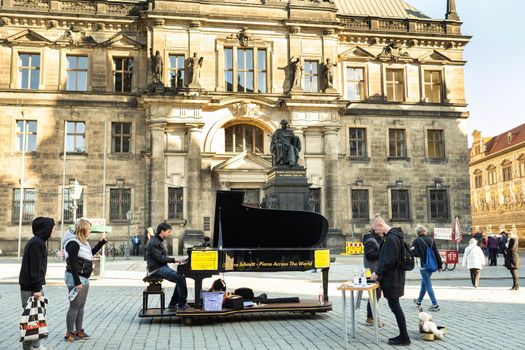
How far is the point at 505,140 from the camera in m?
74.1

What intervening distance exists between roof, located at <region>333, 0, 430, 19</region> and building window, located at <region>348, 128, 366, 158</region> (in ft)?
30.8

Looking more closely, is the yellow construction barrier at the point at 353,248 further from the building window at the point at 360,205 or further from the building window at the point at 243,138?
the building window at the point at 243,138

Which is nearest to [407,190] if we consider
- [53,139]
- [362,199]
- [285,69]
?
[362,199]

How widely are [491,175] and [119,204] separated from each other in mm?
58241

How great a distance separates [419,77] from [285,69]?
33.3 feet

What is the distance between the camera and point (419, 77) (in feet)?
127

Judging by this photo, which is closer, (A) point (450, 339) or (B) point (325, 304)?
(A) point (450, 339)

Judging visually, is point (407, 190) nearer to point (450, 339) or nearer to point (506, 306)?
point (506, 306)

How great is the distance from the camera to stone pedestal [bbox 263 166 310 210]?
20438 millimetres

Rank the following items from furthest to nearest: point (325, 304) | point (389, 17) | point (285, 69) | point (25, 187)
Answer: point (389, 17) → point (285, 69) → point (25, 187) → point (325, 304)

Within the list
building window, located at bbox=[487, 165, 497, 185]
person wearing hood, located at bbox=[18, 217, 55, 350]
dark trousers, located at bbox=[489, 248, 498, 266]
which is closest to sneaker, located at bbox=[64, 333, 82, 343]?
person wearing hood, located at bbox=[18, 217, 55, 350]

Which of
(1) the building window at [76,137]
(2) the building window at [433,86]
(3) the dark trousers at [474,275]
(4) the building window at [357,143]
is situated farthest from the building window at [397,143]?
(3) the dark trousers at [474,275]

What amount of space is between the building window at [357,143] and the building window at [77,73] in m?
17.7

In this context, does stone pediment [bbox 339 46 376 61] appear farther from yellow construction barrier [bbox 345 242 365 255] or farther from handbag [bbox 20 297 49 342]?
handbag [bbox 20 297 49 342]
